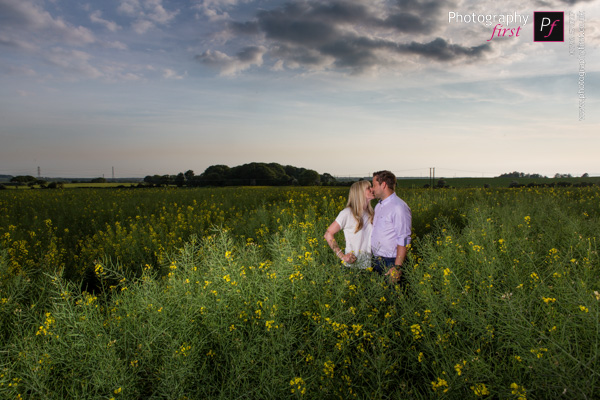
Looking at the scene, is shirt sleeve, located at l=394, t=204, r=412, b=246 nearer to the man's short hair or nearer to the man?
the man

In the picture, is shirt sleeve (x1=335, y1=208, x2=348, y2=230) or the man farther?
shirt sleeve (x1=335, y1=208, x2=348, y2=230)

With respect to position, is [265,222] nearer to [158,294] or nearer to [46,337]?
[158,294]

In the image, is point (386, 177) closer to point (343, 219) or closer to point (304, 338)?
point (343, 219)

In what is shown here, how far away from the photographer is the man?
17.3 ft

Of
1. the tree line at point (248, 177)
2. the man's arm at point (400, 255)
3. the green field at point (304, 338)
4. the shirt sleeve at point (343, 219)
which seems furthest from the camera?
the tree line at point (248, 177)

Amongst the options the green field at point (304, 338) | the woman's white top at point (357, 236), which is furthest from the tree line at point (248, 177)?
the green field at point (304, 338)

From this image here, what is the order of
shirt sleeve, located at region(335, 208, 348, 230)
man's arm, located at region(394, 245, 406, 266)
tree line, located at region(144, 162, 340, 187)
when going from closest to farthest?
man's arm, located at region(394, 245, 406, 266)
shirt sleeve, located at region(335, 208, 348, 230)
tree line, located at region(144, 162, 340, 187)

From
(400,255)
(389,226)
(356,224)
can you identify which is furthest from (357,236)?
(400,255)

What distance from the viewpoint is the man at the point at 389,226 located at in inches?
208

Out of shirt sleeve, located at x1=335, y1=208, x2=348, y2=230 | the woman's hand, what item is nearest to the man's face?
shirt sleeve, located at x1=335, y1=208, x2=348, y2=230

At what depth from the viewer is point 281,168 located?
71688 mm

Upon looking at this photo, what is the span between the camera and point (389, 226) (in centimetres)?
539

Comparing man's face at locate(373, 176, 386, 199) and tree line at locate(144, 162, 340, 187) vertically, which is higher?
tree line at locate(144, 162, 340, 187)

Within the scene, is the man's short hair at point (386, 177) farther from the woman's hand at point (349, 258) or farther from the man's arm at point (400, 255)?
the woman's hand at point (349, 258)
